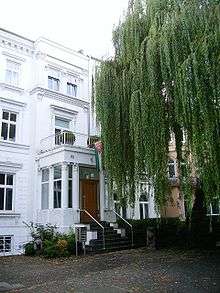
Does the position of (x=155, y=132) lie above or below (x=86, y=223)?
above

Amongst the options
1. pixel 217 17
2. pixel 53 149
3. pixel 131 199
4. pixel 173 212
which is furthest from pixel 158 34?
pixel 173 212

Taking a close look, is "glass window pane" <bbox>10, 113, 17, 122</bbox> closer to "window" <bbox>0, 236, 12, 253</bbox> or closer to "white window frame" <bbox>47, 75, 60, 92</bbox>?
"white window frame" <bbox>47, 75, 60, 92</bbox>

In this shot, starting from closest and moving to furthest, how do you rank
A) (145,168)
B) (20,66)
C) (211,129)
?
(211,129)
(145,168)
(20,66)

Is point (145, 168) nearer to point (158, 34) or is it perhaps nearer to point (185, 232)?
point (158, 34)

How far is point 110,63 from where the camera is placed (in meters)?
14.6

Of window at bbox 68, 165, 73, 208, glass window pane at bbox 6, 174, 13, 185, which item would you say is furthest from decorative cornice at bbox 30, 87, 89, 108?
glass window pane at bbox 6, 174, 13, 185

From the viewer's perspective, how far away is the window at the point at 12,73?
20891mm

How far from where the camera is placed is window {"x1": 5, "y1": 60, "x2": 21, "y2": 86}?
20891 millimetres

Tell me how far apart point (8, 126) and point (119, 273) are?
12.0 metres

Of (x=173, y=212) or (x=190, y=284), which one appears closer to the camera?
(x=190, y=284)

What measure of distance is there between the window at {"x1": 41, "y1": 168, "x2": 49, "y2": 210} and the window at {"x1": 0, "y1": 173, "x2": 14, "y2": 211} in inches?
65.6

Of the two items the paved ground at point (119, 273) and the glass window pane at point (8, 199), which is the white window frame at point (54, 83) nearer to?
the glass window pane at point (8, 199)

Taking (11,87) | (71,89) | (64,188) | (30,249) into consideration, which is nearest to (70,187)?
(64,188)

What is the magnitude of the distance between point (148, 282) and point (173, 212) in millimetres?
19450
